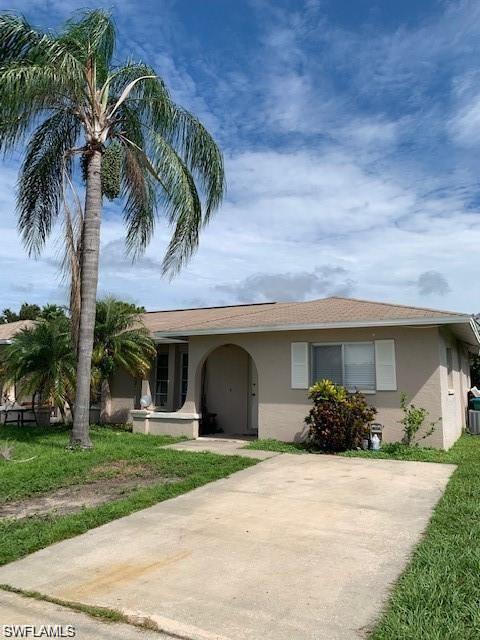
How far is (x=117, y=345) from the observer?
1394cm

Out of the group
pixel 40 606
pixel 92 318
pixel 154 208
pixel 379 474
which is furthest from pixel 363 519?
pixel 154 208

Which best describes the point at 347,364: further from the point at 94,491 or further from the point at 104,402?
the point at 104,402

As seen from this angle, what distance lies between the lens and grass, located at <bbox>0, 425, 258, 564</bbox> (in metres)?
5.38

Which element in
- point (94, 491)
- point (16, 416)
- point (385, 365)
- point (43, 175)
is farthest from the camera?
point (16, 416)

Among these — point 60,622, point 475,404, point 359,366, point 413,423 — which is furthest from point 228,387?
point 60,622

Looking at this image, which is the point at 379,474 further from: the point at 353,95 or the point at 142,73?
the point at 142,73

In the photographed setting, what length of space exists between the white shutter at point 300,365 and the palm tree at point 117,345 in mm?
4416

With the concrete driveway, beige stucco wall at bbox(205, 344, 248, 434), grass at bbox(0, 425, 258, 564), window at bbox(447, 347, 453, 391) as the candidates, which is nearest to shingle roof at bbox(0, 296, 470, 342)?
beige stucco wall at bbox(205, 344, 248, 434)

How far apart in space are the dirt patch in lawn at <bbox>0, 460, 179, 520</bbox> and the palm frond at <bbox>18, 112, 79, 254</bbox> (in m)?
6.44

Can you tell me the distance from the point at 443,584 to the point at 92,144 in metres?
10.5

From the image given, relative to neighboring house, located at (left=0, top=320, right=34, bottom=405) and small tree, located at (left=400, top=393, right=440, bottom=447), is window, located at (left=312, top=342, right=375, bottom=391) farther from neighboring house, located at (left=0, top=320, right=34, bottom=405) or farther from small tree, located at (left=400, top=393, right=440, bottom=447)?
neighboring house, located at (left=0, top=320, right=34, bottom=405)

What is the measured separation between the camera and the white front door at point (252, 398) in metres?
14.4

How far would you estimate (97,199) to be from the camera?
432 inches

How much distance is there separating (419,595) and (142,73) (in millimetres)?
11432
